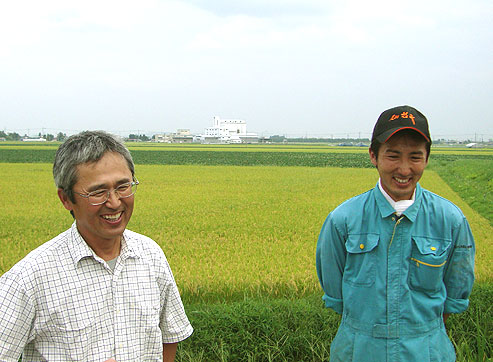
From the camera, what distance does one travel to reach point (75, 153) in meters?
1.86

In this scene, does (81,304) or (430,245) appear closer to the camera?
(81,304)

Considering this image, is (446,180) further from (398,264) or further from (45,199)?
(398,264)

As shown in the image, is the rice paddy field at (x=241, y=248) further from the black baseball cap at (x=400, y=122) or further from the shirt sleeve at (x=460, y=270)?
the black baseball cap at (x=400, y=122)

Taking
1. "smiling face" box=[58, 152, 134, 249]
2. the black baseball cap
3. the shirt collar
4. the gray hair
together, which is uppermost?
the black baseball cap

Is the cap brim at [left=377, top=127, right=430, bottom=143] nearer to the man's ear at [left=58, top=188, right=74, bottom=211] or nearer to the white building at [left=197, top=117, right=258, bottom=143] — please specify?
the man's ear at [left=58, top=188, right=74, bottom=211]

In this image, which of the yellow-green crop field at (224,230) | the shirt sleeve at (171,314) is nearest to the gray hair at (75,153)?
the shirt sleeve at (171,314)

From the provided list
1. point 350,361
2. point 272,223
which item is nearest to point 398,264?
point 350,361

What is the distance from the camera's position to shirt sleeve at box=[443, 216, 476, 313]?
7.52 feet

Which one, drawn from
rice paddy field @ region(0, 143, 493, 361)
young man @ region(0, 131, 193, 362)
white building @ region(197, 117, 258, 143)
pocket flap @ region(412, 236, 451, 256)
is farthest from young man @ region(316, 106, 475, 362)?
white building @ region(197, 117, 258, 143)

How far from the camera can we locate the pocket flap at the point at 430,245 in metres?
2.22

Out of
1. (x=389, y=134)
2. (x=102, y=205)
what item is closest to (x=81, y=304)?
(x=102, y=205)

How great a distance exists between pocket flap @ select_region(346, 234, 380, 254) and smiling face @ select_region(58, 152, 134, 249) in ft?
3.65

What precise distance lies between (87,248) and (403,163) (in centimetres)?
153

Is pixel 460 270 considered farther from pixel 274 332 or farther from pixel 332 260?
pixel 274 332
